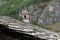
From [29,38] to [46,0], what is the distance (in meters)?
18.1

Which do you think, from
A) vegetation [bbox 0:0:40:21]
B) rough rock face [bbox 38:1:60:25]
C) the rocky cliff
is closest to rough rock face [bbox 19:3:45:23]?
the rocky cliff

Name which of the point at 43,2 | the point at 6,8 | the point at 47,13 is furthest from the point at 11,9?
the point at 47,13

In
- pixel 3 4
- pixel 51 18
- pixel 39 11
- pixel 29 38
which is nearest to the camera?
pixel 29 38

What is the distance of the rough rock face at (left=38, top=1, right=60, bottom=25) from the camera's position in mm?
19031

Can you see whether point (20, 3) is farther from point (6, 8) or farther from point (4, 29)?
point (4, 29)

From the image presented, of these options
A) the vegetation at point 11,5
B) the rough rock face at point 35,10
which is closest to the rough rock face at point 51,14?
the rough rock face at point 35,10

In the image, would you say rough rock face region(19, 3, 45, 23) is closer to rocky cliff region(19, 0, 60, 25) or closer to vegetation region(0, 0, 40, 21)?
rocky cliff region(19, 0, 60, 25)

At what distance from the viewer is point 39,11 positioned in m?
22.2

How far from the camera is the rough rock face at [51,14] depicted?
749 inches

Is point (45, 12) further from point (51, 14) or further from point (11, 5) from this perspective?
point (11, 5)

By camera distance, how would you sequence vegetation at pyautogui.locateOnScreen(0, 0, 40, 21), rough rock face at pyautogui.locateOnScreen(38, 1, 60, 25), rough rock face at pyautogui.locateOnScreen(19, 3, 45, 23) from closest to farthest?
1. rough rock face at pyautogui.locateOnScreen(38, 1, 60, 25)
2. rough rock face at pyautogui.locateOnScreen(19, 3, 45, 23)
3. vegetation at pyautogui.locateOnScreen(0, 0, 40, 21)

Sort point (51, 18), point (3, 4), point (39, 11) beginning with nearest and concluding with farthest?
point (51, 18)
point (39, 11)
point (3, 4)

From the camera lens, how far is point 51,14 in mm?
19938

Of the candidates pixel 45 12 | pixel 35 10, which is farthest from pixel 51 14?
pixel 35 10
